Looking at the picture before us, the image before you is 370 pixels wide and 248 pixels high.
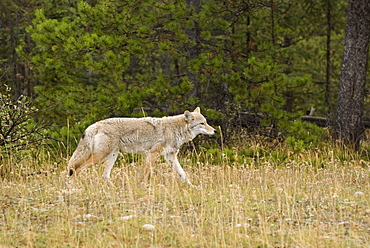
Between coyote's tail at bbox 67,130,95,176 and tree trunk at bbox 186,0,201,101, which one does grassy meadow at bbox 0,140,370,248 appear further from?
tree trunk at bbox 186,0,201,101

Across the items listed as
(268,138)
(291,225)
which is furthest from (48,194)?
(268,138)

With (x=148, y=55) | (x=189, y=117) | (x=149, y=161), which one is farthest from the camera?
(x=148, y=55)

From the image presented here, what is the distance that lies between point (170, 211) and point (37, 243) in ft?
6.91

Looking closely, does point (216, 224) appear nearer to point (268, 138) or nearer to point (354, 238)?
point (354, 238)

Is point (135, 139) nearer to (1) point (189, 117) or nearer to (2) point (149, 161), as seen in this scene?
(2) point (149, 161)

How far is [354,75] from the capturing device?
13172mm

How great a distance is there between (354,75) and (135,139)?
7.08 meters

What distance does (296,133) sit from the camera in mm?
11086

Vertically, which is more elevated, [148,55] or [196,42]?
[196,42]

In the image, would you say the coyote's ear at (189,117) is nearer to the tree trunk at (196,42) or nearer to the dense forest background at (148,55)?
the dense forest background at (148,55)

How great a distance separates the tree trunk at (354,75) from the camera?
13016 mm

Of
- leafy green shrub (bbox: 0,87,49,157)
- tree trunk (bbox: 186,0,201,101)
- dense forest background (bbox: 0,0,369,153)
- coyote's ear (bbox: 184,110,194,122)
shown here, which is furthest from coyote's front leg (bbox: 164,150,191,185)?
tree trunk (bbox: 186,0,201,101)

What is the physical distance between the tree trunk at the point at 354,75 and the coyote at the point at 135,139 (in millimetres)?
5252

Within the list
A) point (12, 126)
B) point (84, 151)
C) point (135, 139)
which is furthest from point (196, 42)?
point (12, 126)
